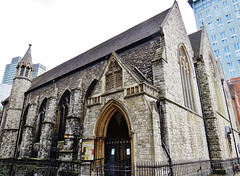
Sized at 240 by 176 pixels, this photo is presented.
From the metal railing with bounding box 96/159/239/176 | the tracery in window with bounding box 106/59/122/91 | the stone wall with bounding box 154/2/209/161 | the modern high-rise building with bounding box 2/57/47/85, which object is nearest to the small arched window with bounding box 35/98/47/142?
the tracery in window with bounding box 106/59/122/91

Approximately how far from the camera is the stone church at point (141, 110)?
9008 millimetres

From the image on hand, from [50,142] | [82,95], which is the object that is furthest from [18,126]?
[82,95]

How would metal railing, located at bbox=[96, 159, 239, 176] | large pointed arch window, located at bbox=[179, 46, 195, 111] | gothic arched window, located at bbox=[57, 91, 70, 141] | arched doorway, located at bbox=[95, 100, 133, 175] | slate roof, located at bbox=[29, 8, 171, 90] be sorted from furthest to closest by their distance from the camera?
gothic arched window, located at bbox=[57, 91, 70, 141] < slate roof, located at bbox=[29, 8, 171, 90] < large pointed arch window, located at bbox=[179, 46, 195, 111] < arched doorway, located at bbox=[95, 100, 133, 175] < metal railing, located at bbox=[96, 159, 239, 176]

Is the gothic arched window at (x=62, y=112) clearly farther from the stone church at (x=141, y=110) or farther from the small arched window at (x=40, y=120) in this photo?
the small arched window at (x=40, y=120)

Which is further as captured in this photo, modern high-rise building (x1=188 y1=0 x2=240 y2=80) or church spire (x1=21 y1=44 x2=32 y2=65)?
modern high-rise building (x1=188 y1=0 x2=240 y2=80)

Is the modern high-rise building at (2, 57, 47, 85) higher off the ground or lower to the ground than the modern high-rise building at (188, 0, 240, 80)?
higher

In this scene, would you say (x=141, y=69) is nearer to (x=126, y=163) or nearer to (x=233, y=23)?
(x=126, y=163)

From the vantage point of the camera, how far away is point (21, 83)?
26.3 meters

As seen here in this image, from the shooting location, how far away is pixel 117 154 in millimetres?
10055

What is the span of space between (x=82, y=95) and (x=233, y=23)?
57.6 metres

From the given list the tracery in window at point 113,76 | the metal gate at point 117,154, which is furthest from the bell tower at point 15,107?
the tracery in window at point 113,76

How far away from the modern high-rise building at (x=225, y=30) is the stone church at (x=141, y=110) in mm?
39094

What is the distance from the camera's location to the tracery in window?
34.5ft

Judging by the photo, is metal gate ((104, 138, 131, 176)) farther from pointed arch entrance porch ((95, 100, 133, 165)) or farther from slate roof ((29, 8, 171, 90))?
slate roof ((29, 8, 171, 90))
